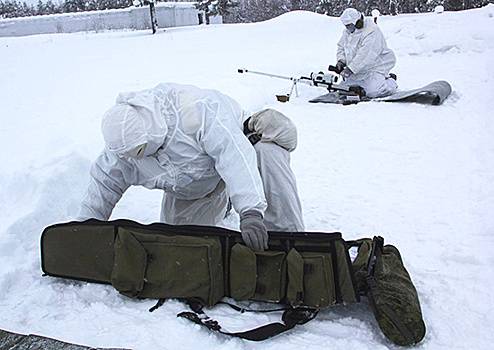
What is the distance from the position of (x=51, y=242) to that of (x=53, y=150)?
1.88m

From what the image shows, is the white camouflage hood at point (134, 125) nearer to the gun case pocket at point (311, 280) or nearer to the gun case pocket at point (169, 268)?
the gun case pocket at point (169, 268)

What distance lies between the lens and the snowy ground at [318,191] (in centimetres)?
229

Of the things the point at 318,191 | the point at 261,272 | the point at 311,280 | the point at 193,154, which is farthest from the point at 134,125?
the point at 318,191

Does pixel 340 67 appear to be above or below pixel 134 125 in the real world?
below

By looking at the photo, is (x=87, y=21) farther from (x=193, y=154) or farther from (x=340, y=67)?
(x=193, y=154)

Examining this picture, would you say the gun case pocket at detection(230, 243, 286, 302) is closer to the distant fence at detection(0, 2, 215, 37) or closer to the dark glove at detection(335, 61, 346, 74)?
the dark glove at detection(335, 61, 346, 74)

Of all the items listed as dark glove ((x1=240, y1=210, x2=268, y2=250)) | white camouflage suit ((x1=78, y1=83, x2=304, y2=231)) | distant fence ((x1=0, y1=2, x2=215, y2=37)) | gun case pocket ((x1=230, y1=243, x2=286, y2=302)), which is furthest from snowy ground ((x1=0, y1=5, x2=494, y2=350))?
distant fence ((x1=0, y1=2, x2=215, y2=37))

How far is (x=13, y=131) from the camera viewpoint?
16.2ft

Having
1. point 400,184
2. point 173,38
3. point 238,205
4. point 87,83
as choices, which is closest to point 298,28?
point 173,38

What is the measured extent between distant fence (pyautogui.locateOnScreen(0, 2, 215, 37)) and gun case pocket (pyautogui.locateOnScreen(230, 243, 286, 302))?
91.1 ft

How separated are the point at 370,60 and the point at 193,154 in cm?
592

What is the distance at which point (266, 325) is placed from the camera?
7.35 feet

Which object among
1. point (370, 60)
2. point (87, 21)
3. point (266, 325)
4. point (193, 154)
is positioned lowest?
point (87, 21)

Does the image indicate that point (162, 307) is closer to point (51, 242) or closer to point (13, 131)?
point (51, 242)
